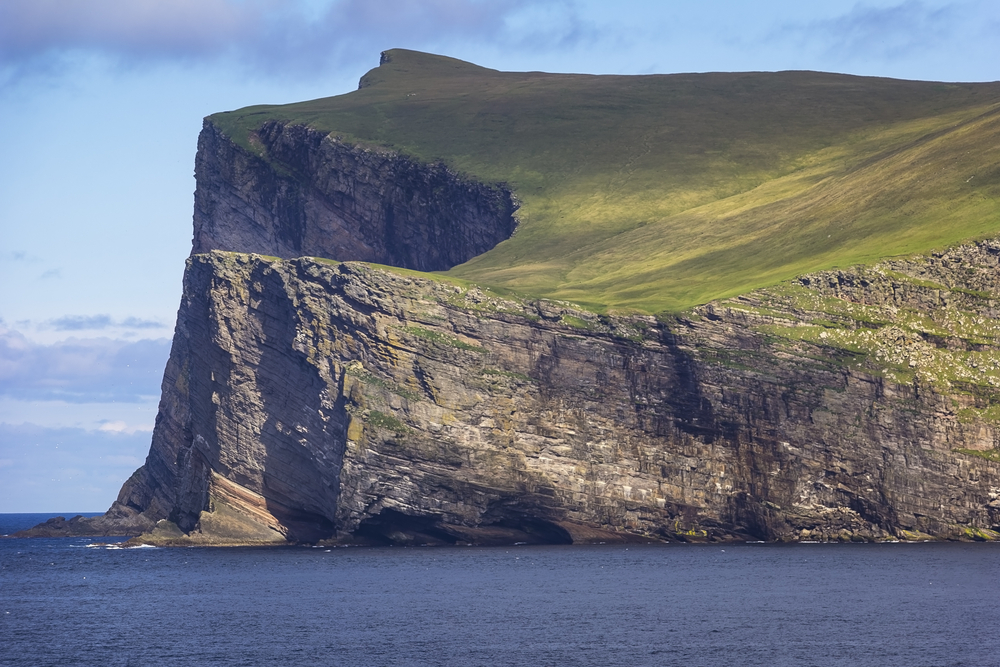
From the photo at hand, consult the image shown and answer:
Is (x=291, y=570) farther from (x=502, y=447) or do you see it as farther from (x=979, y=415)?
(x=979, y=415)

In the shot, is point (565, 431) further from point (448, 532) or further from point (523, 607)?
point (523, 607)

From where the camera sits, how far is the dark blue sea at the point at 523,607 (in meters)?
67.2

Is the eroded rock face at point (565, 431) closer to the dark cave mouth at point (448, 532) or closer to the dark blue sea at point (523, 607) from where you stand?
the dark cave mouth at point (448, 532)

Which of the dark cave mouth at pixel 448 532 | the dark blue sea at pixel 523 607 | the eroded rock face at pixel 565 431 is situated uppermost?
the eroded rock face at pixel 565 431

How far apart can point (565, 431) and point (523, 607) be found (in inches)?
1653

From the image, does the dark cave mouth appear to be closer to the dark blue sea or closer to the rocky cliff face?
the rocky cliff face

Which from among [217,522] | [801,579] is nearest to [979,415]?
[801,579]

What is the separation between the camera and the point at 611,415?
406ft

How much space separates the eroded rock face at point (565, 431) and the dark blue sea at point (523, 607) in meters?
4.20

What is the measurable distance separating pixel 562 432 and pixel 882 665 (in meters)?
62.7

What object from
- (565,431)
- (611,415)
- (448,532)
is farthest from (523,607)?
(611,415)

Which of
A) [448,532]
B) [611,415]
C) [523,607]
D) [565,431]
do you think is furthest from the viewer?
[611,415]

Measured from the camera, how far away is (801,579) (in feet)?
304

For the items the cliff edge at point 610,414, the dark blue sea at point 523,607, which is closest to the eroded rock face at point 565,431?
the cliff edge at point 610,414
